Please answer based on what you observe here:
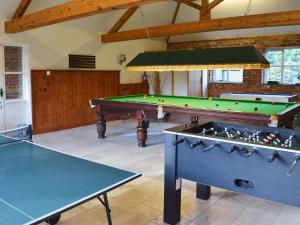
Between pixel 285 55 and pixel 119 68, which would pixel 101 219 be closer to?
pixel 119 68

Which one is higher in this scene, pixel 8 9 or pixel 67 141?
pixel 8 9

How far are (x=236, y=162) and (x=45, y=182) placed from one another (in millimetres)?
1417

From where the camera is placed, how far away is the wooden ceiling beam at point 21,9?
571 centimetres

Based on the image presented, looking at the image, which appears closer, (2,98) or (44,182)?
(44,182)

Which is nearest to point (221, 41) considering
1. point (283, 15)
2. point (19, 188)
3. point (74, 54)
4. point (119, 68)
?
point (119, 68)

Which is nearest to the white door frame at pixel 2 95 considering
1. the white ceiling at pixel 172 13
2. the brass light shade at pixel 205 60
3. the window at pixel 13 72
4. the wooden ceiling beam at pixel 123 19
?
the window at pixel 13 72

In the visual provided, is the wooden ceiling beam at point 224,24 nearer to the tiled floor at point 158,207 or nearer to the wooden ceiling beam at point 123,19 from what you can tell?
the wooden ceiling beam at point 123,19

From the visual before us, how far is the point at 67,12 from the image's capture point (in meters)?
4.64

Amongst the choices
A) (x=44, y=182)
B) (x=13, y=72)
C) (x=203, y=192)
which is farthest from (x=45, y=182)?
(x=13, y=72)

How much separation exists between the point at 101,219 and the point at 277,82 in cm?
714

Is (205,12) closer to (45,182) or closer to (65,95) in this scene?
(65,95)

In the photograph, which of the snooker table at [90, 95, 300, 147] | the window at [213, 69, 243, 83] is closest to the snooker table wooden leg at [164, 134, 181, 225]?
the snooker table at [90, 95, 300, 147]

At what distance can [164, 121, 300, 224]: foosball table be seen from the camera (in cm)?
212

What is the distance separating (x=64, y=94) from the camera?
23.6ft
